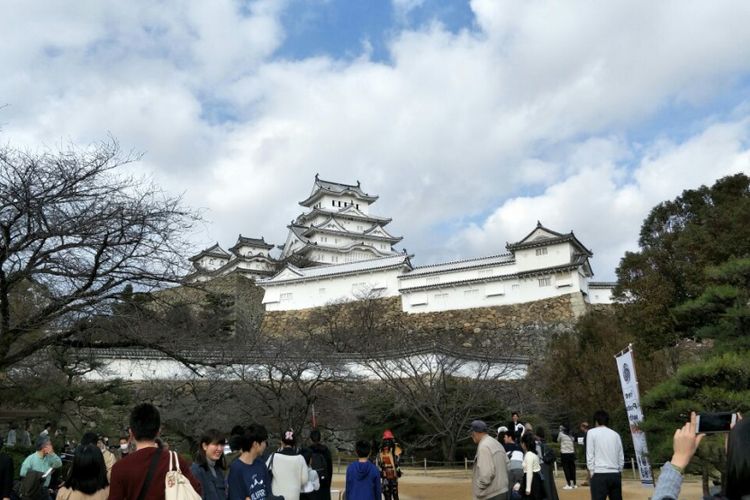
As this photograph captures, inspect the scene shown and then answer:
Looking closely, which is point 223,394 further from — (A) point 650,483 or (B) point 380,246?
(B) point 380,246

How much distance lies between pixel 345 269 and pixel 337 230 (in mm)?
13048

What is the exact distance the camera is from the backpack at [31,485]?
7051 mm

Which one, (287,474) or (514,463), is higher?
(287,474)

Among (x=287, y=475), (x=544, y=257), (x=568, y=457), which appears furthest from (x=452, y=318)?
(x=287, y=475)

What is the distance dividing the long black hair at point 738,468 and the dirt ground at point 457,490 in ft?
31.1

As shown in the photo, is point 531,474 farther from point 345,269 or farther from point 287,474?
point 345,269

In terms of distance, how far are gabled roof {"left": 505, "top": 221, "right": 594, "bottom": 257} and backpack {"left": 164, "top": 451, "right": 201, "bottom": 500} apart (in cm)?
3317

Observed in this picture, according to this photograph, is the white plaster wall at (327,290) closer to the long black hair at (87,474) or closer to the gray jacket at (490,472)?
the gray jacket at (490,472)

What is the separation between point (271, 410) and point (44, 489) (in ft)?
41.9

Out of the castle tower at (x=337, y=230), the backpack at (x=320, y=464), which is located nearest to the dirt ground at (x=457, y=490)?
the backpack at (x=320, y=464)

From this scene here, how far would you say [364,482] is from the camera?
6129mm

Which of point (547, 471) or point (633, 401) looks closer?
point (547, 471)

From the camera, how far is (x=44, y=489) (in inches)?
287

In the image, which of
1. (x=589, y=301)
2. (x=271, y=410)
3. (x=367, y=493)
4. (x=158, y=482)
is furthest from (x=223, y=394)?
(x=589, y=301)
